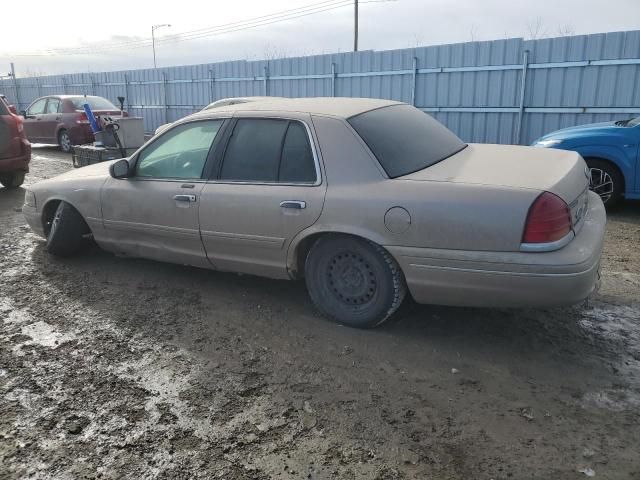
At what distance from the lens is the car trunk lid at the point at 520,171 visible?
3.25 m

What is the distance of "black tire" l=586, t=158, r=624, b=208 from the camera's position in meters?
6.99

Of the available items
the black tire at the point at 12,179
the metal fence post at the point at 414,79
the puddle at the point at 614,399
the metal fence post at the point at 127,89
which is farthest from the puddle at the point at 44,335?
the metal fence post at the point at 127,89

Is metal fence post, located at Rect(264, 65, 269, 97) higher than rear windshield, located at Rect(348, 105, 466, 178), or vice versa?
metal fence post, located at Rect(264, 65, 269, 97)

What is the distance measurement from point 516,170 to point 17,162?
323 inches

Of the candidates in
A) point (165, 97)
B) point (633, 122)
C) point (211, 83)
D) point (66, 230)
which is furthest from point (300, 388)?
point (165, 97)

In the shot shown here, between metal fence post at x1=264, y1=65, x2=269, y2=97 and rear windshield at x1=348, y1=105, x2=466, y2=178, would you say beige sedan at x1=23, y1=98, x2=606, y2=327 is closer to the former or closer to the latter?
rear windshield at x1=348, y1=105, x2=466, y2=178

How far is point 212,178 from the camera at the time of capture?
13.7ft

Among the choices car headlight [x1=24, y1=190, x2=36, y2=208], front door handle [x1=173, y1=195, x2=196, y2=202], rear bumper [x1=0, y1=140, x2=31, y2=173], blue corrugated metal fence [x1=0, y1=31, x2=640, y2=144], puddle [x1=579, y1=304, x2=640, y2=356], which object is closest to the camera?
puddle [x1=579, y1=304, x2=640, y2=356]

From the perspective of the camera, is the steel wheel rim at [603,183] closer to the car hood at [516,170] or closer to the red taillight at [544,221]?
the car hood at [516,170]

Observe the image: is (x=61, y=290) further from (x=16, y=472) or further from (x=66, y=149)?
(x=66, y=149)

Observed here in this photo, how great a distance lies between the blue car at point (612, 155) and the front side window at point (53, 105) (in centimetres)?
1320

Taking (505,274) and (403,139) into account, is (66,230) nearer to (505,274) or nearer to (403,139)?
(403,139)

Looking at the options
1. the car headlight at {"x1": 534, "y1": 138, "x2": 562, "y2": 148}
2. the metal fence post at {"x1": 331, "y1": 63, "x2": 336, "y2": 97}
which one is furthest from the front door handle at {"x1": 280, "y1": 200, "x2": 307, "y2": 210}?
the metal fence post at {"x1": 331, "y1": 63, "x2": 336, "y2": 97}

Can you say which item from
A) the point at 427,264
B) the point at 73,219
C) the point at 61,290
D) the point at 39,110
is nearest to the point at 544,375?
the point at 427,264
